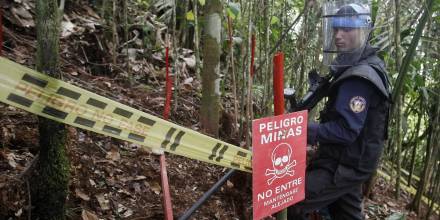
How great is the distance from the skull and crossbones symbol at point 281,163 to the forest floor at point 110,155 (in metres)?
1.15

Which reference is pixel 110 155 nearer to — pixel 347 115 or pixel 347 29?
pixel 347 115

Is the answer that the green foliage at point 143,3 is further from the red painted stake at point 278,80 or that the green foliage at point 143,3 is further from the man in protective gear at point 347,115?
the red painted stake at point 278,80

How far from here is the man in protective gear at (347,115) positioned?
9.08 ft

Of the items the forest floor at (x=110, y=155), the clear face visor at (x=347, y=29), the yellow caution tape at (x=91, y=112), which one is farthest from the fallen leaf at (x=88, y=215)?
the clear face visor at (x=347, y=29)

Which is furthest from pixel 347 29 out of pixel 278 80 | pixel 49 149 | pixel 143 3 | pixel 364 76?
pixel 143 3

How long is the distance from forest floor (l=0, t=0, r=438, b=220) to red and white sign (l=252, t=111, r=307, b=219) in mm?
1074

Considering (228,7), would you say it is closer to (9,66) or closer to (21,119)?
(21,119)

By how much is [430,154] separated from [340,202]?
263 cm

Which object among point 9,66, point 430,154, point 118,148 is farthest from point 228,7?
point 430,154

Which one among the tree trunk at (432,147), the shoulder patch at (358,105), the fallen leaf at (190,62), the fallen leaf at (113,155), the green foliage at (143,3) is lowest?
the tree trunk at (432,147)

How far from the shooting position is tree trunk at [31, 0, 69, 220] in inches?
80.8

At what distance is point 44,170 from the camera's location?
7.24 feet

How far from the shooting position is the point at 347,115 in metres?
2.73

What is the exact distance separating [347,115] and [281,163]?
0.67 m
